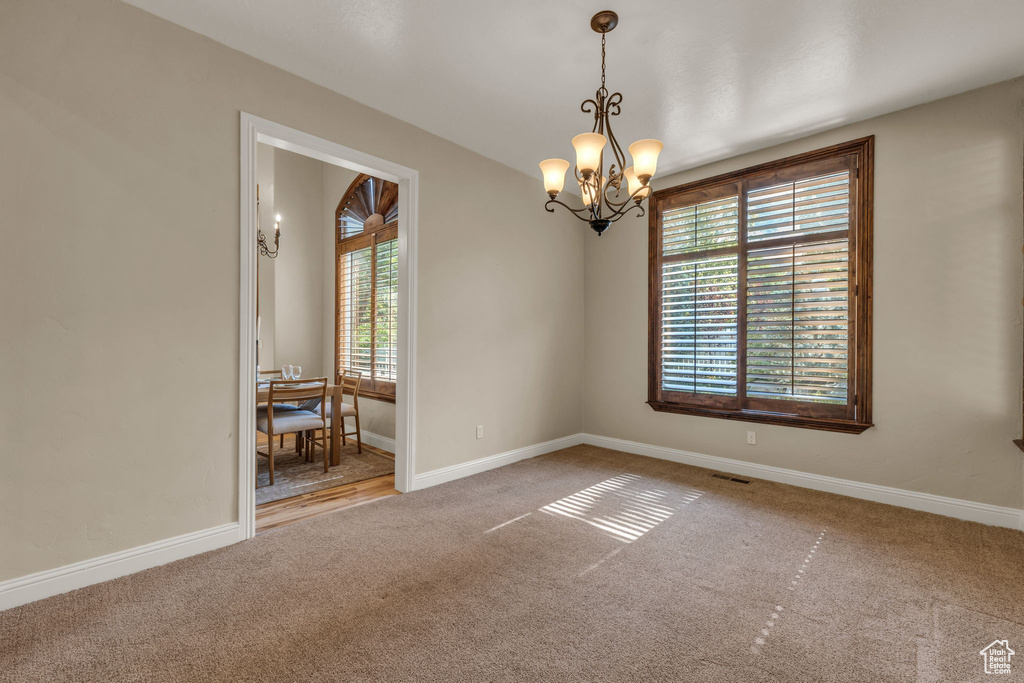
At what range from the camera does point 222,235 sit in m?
2.62

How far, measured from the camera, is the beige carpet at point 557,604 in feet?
5.51

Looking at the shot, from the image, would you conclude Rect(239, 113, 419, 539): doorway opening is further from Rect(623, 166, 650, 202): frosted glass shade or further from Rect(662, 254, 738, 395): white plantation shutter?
Rect(662, 254, 738, 395): white plantation shutter

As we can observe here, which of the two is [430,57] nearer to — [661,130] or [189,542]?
[661,130]

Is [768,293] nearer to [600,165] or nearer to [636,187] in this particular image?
[636,187]

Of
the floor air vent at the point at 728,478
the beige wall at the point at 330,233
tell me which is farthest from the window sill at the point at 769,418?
the beige wall at the point at 330,233

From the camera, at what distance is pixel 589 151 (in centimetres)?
220

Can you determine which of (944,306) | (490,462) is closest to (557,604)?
(490,462)

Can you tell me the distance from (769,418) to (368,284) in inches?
170

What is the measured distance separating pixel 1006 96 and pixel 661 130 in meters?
2.11

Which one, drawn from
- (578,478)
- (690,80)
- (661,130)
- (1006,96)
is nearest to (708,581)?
(578,478)

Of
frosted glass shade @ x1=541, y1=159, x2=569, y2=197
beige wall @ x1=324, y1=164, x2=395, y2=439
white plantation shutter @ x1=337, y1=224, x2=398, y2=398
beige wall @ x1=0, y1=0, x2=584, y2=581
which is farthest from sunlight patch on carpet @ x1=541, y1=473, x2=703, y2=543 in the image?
beige wall @ x1=324, y1=164, x2=395, y2=439

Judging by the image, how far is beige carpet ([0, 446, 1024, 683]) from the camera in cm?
168

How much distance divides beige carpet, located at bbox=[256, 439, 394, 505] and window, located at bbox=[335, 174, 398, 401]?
694 millimetres

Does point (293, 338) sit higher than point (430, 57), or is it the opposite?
point (430, 57)
